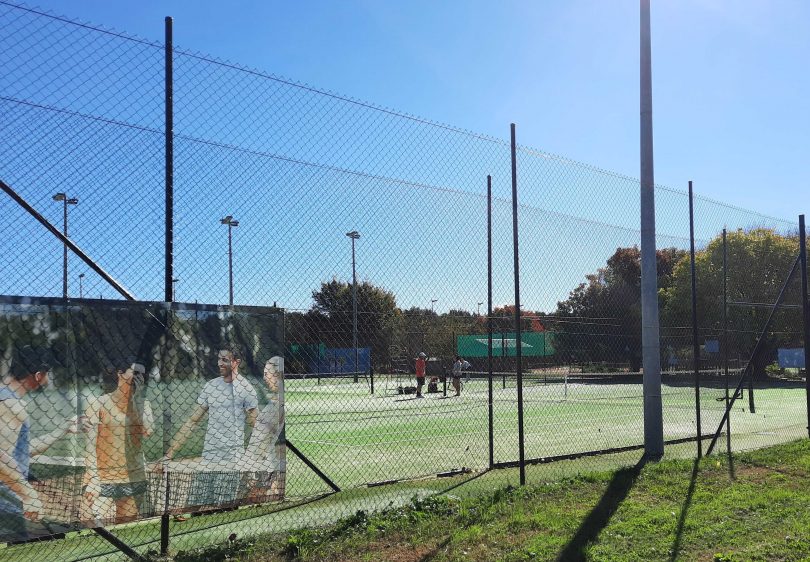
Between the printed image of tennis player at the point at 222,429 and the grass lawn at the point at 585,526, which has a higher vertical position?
the printed image of tennis player at the point at 222,429

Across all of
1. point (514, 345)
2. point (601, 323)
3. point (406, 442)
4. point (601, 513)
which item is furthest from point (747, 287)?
point (601, 513)

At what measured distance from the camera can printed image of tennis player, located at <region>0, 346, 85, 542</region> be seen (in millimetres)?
4266

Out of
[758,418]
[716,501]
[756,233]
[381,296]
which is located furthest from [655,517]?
[756,233]

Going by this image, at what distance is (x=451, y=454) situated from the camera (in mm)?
10648

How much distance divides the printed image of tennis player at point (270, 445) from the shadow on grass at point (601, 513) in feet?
6.92

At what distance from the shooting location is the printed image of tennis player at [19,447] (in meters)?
4.27

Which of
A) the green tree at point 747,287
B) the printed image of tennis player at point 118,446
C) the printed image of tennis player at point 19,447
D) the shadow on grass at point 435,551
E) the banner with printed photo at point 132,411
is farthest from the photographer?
the green tree at point 747,287

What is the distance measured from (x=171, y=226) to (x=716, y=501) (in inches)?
209

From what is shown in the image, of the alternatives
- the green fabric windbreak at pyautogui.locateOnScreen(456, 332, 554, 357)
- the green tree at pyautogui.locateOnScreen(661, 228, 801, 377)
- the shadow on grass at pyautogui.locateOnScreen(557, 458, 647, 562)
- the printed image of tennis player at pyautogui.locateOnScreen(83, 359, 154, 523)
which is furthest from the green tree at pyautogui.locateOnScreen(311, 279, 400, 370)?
the green tree at pyautogui.locateOnScreen(661, 228, 801, 377)

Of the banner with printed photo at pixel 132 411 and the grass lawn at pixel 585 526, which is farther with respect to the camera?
the grass lawn at pixel 585 526

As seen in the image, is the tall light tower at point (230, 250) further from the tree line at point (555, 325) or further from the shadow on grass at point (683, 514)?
the shadow on grass at point (683, 514)

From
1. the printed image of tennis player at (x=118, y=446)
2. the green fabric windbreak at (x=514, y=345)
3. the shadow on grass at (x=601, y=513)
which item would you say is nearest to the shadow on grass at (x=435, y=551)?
the shadow on grass at (x=601, y=513)

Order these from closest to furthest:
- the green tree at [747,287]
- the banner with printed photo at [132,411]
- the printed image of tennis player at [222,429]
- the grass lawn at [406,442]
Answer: the banner with printed photo at [132,411], the printed image of tennis player at [222,429], the grass lawn at [406,442], the green tree at [747,287]

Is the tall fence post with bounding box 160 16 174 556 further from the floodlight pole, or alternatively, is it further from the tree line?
the floodlight pole
